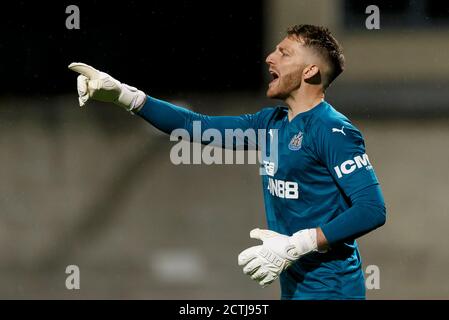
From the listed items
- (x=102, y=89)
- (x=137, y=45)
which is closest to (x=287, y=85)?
(x=102, y=89)

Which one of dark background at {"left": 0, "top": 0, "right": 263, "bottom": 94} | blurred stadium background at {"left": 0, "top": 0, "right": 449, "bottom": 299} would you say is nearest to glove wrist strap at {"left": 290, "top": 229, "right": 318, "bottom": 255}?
blurred stadium background at {"left": 0, "top": 0, "right": 449, "bottom": 299}

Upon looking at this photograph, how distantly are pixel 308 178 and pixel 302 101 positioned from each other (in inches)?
15.9

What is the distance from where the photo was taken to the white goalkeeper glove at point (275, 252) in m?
4.49

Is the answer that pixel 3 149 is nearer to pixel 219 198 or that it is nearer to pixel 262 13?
pixel 219 198

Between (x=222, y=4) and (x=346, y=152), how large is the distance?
7.34 meters

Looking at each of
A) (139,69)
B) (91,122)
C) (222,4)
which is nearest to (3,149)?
(91,122)

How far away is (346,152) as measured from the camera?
176 inches

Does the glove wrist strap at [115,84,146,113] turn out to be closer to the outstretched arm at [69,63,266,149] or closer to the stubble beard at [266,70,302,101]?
the outstretched arm at [69,63,266,149]

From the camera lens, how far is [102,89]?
486cm

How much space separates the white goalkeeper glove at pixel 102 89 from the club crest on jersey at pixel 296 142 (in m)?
0.80

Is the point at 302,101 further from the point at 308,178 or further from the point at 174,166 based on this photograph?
the point at 174,166

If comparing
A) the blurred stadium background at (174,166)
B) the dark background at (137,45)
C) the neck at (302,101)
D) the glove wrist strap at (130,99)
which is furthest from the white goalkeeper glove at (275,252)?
the dark background at (137,45)

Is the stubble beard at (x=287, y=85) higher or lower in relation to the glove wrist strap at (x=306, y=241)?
higher

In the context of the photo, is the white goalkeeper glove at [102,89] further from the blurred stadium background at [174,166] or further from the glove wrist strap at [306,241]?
the blurred stadium background at [174,166]
